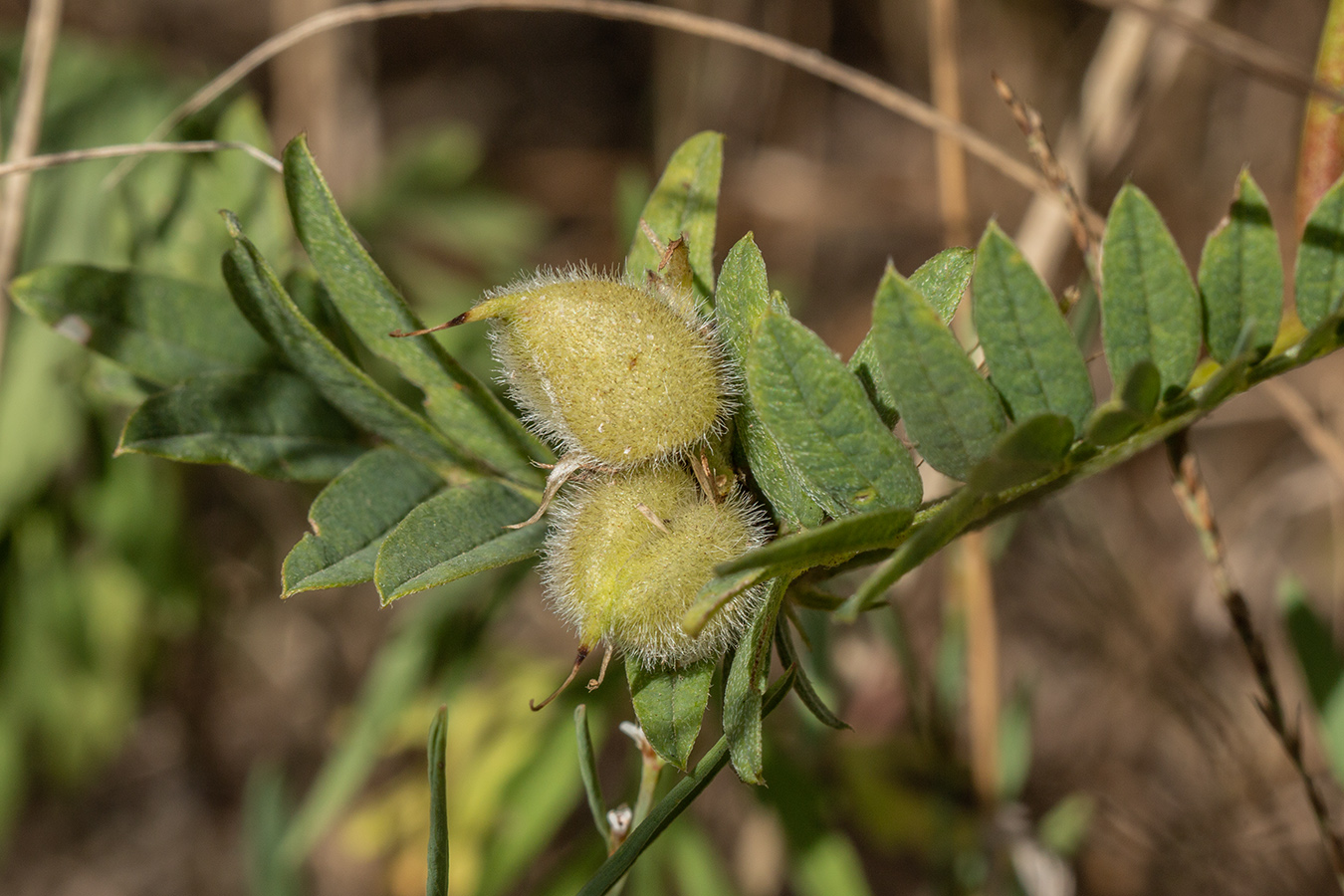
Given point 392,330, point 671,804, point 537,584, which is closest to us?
point 671,804

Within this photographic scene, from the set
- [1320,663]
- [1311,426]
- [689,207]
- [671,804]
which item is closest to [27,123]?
[689,207]

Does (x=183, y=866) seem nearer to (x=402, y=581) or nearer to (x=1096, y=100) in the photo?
(x=402, y=581)

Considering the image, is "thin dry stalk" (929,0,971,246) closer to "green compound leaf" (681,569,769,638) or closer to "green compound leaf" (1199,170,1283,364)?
"green compound leaf" (1199,170,1283,364)

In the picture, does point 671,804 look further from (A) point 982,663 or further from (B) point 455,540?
(A) point 982,663

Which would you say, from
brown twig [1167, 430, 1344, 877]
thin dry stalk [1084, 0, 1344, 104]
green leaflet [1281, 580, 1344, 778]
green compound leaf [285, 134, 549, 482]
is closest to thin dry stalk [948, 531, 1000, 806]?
green leaflet [1281, 580, 1344, 778]

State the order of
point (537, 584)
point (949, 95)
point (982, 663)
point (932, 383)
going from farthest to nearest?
point (537, 584) → point (949, 95) → point (982, 663) → point (932, 383)

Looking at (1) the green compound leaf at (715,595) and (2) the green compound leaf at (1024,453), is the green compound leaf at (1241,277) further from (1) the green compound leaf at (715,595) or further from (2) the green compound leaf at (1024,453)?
(1) the green compound leaf at (715,595)

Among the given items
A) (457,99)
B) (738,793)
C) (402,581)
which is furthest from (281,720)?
(402,581)
